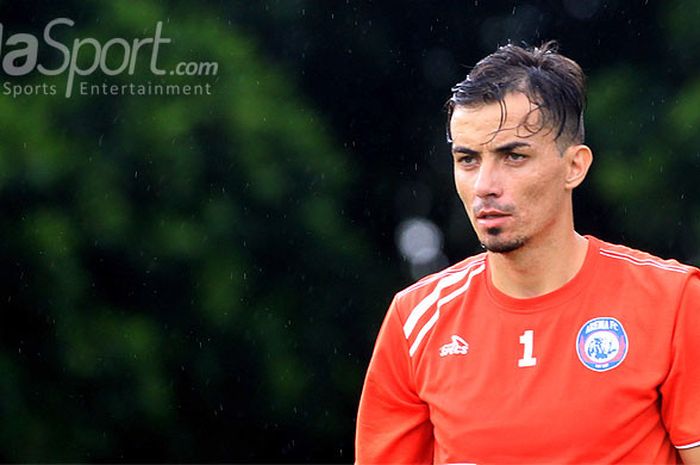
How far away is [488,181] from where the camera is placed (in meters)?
3.16

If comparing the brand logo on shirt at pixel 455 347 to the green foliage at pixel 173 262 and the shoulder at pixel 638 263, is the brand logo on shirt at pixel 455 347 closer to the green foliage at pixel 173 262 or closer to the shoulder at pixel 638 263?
the shoulder at pixel 638 263

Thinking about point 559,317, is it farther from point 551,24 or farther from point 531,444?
point 551,24

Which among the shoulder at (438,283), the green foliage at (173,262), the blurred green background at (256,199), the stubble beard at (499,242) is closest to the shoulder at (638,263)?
the stubble beard at (499,242)

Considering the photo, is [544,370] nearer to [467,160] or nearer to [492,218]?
[492,218]

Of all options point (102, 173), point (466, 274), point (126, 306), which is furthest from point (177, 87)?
point (466, 274)

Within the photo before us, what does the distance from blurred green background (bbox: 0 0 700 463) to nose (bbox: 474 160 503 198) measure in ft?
12.2

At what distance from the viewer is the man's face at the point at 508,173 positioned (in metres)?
3.17

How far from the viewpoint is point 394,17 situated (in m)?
7.28

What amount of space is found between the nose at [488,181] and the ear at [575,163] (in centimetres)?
20

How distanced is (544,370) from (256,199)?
13.2ft

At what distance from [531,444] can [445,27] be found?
4.52m

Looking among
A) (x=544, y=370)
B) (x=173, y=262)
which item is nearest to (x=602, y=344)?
(x=544, y=370)

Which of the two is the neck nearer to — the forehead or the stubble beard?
the stubble beard

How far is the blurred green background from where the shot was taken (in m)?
6.88
